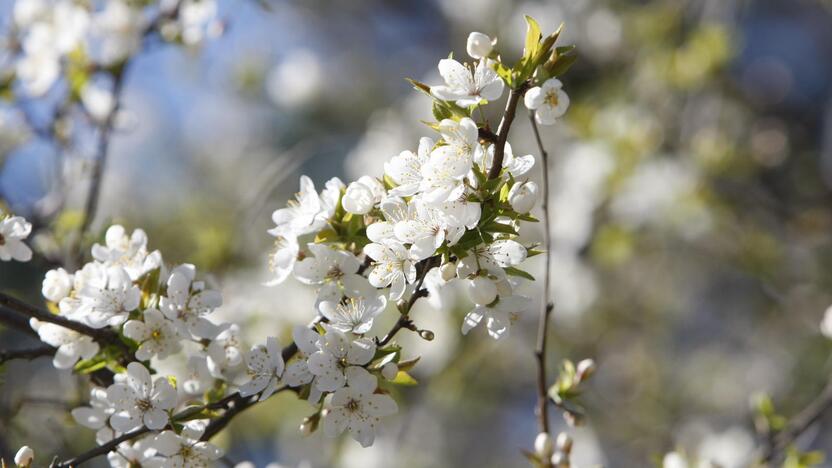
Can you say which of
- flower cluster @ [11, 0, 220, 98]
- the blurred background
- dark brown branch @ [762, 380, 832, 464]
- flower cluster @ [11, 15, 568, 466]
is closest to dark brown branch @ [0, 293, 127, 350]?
flower cluster @ [11, 15, 568, 466]

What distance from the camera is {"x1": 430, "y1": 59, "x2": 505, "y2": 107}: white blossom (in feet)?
3.91

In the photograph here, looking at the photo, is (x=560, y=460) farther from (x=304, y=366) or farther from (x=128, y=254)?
(x=128, y=254)

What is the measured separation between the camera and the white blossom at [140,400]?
1228 millimetres

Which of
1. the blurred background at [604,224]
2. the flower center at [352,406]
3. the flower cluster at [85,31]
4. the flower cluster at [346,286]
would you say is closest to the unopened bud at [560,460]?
the flower cluster at [346,286]

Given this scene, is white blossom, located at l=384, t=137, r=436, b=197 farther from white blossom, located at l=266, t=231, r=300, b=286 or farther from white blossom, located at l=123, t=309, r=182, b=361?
white blossom, located at l=123, t=309, r=182, b=361

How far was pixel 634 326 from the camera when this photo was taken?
4570 millimetres

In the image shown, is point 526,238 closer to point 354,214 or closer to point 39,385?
point 39,385

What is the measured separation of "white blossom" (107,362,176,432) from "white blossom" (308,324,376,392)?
0.75 feet

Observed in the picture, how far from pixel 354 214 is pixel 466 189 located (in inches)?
8.5

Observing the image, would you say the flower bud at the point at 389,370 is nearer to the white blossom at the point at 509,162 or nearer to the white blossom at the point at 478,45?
the white blossom at the point at 509,162

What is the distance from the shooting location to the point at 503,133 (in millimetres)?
1156

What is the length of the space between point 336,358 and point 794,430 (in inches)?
42.5

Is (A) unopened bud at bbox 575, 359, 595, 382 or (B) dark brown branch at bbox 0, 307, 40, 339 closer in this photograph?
(B) dark brown branch at bbox 0, 307, 40, 339

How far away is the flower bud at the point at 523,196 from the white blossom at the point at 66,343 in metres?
0.70
